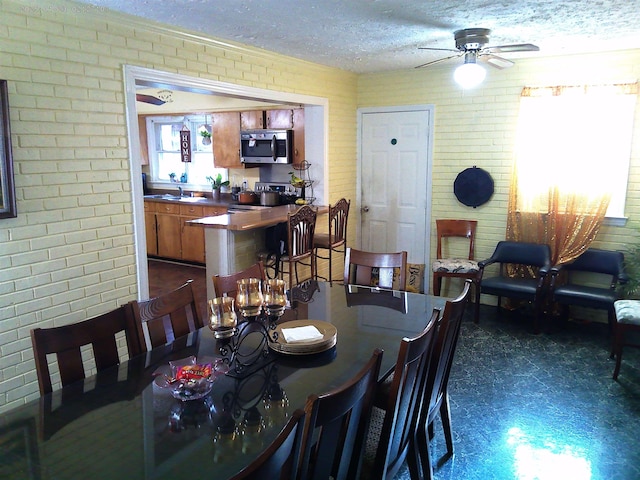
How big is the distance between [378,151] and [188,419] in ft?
15.2

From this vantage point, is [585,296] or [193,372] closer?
[193,372]

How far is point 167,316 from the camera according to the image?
241 centimetres

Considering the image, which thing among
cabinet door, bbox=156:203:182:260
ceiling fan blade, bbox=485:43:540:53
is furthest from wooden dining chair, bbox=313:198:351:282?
cabinet door, bbox=156:203:182:260

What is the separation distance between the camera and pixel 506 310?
5.16 m

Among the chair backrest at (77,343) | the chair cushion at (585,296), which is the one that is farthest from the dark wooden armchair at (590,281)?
the chair backrest at (77,343)

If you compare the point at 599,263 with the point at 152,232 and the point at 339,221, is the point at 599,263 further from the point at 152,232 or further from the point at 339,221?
the point at 152,232

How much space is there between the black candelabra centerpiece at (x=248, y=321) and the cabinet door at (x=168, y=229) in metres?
4.62

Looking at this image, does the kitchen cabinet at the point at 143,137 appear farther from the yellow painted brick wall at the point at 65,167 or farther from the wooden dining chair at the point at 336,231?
the yellow painted brick wall at the point at 65,167

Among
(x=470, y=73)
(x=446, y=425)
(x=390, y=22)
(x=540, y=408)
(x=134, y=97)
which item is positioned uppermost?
(x=390, y=22)

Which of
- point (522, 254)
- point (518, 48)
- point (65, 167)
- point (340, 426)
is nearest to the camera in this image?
point (340, 426)

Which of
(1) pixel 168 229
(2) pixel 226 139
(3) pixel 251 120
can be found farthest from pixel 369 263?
(1) pixel 168 229

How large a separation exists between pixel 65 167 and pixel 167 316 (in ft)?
3.95

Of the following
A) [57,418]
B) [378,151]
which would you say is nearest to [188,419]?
[57,418]

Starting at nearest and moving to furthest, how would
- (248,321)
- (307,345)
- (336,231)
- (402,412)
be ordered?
(402,412), (307,345), (248,321), (336,231)
